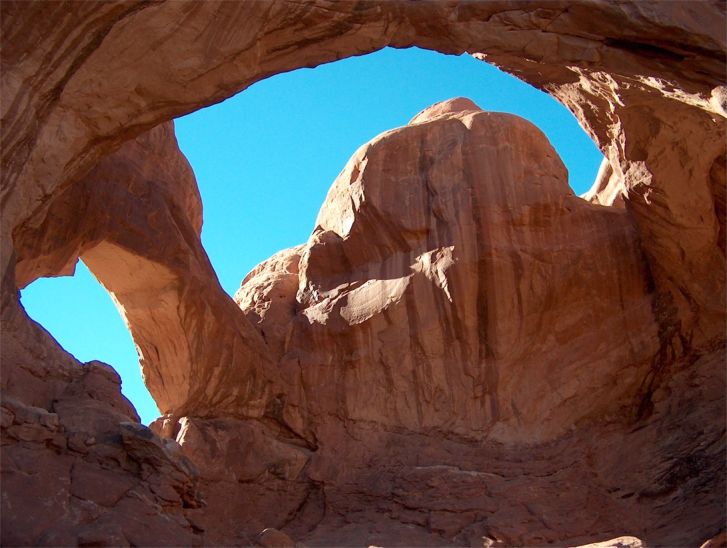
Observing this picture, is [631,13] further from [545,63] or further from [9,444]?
[9,444]

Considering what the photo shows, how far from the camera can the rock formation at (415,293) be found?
980cm

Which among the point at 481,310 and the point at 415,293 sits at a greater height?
the point at 415,293

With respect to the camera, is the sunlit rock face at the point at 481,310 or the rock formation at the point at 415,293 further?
the sunlit rock face at the point at 481,310

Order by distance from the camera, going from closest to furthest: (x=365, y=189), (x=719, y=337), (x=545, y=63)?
(x=545, y=63) < (x=719, y=337) < (x=365, y=189)

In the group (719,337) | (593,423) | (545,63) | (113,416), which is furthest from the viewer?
(593,423)

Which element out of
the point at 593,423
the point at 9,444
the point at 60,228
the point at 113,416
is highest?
the point at 60,228

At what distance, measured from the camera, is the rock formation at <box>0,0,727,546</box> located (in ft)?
32.2

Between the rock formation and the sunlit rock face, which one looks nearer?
the rock formation

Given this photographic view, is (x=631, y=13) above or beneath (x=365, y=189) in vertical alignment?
beneath

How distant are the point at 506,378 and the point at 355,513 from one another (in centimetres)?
304

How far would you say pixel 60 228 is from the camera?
1219cm

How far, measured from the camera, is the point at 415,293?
1461 centimetres

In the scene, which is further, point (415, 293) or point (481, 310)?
point (415, 293)

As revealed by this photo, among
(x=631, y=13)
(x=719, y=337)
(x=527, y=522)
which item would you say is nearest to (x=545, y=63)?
(x=631, y=13)
